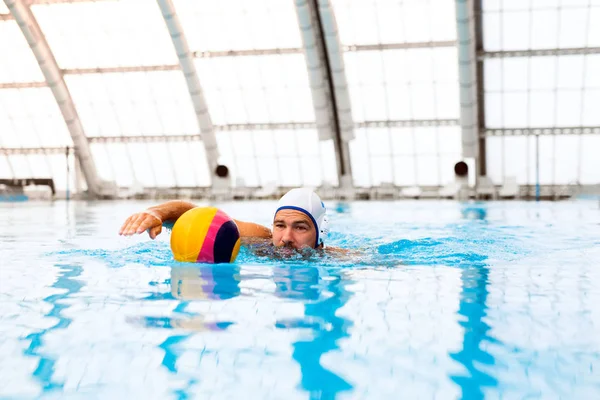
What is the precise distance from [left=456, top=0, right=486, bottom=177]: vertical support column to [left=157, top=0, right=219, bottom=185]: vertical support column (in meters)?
9.28

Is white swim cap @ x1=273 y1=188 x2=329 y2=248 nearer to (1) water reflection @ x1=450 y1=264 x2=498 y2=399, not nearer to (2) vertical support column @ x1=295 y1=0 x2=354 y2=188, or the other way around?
(1) water reflection @ x1=450 y1=264 x2=498 y2=399

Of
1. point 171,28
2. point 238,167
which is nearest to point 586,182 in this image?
point 238,167

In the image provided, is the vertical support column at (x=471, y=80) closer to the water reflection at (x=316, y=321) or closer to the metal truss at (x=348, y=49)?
the metal truss at (x=348, y=49)

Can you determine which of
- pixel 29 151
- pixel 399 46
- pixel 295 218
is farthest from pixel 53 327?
pixel 29 151

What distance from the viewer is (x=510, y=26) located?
933 inches

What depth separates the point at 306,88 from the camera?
2630cm

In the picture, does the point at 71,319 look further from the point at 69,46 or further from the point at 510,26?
the point at 69,46

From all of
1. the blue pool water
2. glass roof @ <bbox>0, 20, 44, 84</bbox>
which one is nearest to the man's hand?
the blue pool water

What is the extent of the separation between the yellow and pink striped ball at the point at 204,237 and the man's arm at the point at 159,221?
20 cm

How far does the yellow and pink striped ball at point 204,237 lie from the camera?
17.3 feet

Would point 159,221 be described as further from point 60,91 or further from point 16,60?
point 16,60

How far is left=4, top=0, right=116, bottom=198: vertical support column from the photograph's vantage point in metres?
25.6

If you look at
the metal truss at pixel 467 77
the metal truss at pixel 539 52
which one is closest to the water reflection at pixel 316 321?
the metal truss at pixel 467 77

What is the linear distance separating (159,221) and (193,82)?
21707 mm
